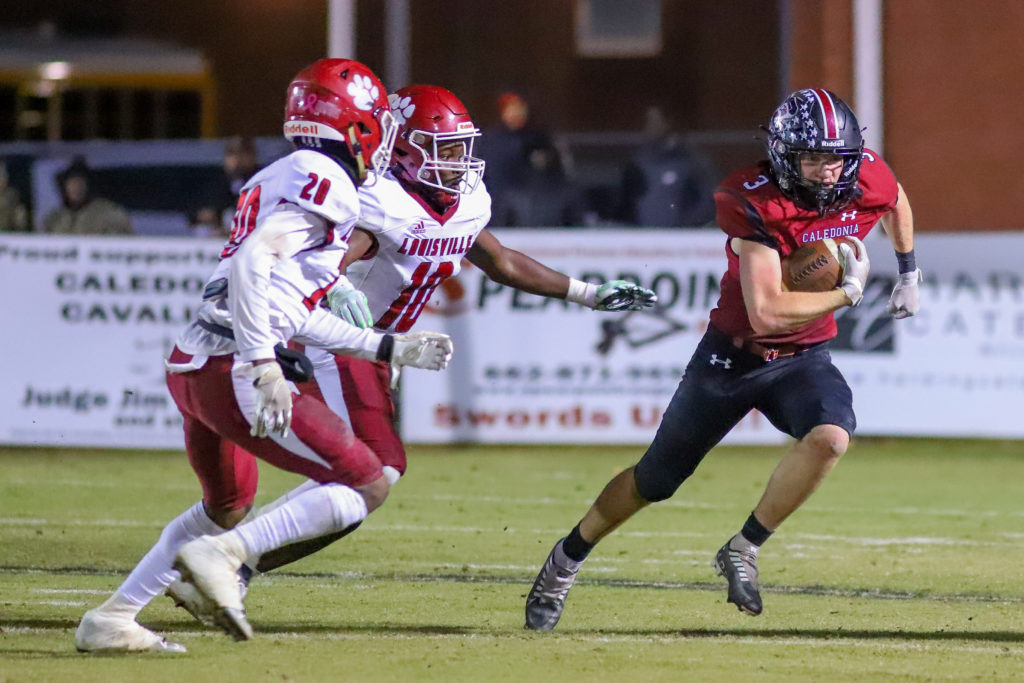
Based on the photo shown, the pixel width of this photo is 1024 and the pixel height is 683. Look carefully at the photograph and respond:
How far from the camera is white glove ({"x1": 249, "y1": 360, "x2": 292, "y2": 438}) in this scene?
4.66 m

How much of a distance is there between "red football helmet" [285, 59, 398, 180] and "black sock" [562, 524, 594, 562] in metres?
1.60

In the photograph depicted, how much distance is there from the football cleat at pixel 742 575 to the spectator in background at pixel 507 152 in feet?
24.3

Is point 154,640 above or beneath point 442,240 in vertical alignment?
beneath

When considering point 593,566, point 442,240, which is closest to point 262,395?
point 442,240

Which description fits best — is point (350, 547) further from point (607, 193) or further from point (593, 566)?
point (607, 193)

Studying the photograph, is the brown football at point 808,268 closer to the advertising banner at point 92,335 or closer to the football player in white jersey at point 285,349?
the football player in white jersey at point 285,349

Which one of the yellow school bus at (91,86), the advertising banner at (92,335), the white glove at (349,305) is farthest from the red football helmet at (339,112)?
the yellow school bus at (91,86)

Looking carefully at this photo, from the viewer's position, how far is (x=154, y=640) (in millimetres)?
5109

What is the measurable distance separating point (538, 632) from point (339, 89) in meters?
1.94

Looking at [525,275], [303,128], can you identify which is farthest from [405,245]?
[303,128]

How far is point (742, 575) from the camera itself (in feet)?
18.7

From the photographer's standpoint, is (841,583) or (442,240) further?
(841,583)

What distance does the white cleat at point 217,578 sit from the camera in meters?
4.58

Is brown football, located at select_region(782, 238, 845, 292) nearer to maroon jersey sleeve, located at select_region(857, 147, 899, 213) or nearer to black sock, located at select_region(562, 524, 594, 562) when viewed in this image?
maroon jersey sleeve, located at select_region(857, 147, 899, 213)
